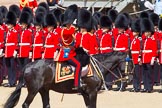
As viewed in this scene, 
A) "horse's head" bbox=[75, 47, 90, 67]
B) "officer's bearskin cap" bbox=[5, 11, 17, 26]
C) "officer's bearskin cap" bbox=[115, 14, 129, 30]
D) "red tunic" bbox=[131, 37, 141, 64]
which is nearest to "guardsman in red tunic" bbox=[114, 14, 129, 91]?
"officer's bearskin cap" bbox=[115, 14, 129, 30]

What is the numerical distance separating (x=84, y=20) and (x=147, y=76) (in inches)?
70.1

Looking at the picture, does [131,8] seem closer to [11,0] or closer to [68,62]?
[11,0]

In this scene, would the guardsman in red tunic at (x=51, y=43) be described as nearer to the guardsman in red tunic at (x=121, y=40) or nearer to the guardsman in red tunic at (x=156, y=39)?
the guardsman in red tunic at (x=121, y=40)

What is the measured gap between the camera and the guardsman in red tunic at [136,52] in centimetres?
1434

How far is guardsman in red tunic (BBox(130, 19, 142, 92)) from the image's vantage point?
47.0 feet

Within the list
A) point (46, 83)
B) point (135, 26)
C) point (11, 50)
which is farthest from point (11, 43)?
point (46, 83)

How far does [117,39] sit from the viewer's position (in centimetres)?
1448

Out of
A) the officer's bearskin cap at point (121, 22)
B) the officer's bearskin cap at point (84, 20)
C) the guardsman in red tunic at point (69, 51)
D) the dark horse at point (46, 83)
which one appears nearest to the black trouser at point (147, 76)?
the officer's bearskin cap at point (121, 22)

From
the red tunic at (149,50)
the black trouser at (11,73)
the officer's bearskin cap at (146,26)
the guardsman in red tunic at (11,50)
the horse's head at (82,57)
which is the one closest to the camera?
the horse's head at (82,57)

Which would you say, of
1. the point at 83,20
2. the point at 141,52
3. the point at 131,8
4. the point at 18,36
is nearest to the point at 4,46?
the point at 18,36

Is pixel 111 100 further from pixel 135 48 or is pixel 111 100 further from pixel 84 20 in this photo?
pixel 84 20

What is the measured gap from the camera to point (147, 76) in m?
14.4

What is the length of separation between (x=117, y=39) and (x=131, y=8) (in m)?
7.96

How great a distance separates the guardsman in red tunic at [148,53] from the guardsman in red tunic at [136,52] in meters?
0.11
